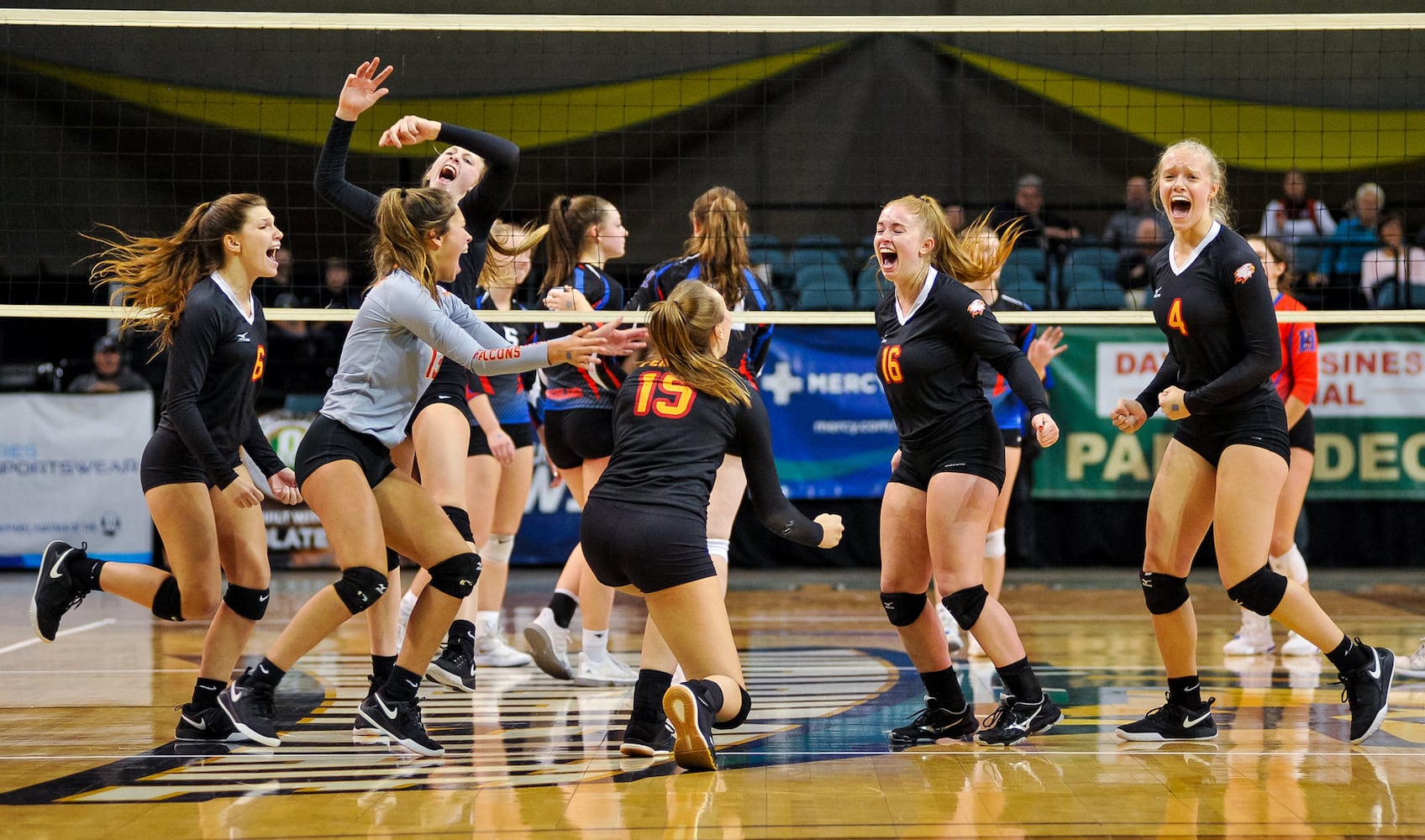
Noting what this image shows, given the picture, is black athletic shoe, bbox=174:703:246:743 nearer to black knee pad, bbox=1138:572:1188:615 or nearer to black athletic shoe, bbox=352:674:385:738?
black athletic shoe, bbox=352:674:385:738

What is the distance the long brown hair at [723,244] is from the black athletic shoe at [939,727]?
5.91ft

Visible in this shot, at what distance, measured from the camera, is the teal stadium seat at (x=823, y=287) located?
32.2 feet

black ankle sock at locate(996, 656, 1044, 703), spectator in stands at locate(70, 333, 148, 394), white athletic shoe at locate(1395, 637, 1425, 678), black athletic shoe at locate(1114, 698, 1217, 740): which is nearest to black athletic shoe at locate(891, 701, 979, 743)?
black ankle sock at locate(996, 656, 1044, 703)

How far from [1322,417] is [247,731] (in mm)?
8191

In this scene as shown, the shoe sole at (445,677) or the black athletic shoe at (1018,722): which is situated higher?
the black athletic shoe at (1018,722)

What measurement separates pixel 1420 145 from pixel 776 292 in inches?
208

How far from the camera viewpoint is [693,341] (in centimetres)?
432

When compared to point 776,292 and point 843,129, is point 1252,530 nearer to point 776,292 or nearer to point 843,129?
point 776,292

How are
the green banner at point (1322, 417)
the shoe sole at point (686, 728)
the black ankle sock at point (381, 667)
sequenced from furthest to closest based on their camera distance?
the green banner at point (1322, 417) → the black ankle sock at point (381, 667) → the shoe sole at point (686, 728)

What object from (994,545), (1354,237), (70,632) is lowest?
(70,632)

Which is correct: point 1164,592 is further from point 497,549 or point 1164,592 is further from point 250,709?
point 497,549

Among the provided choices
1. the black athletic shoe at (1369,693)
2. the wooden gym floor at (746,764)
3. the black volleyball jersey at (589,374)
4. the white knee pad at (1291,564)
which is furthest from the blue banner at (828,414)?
Answer: the black athletic shoe at (1369,693)

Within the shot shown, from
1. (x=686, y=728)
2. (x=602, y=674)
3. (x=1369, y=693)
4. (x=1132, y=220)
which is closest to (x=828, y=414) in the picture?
(x=1132, y=220)

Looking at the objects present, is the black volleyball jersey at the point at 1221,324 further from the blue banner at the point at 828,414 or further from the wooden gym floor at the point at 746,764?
the blue banner at the point at 828,414
